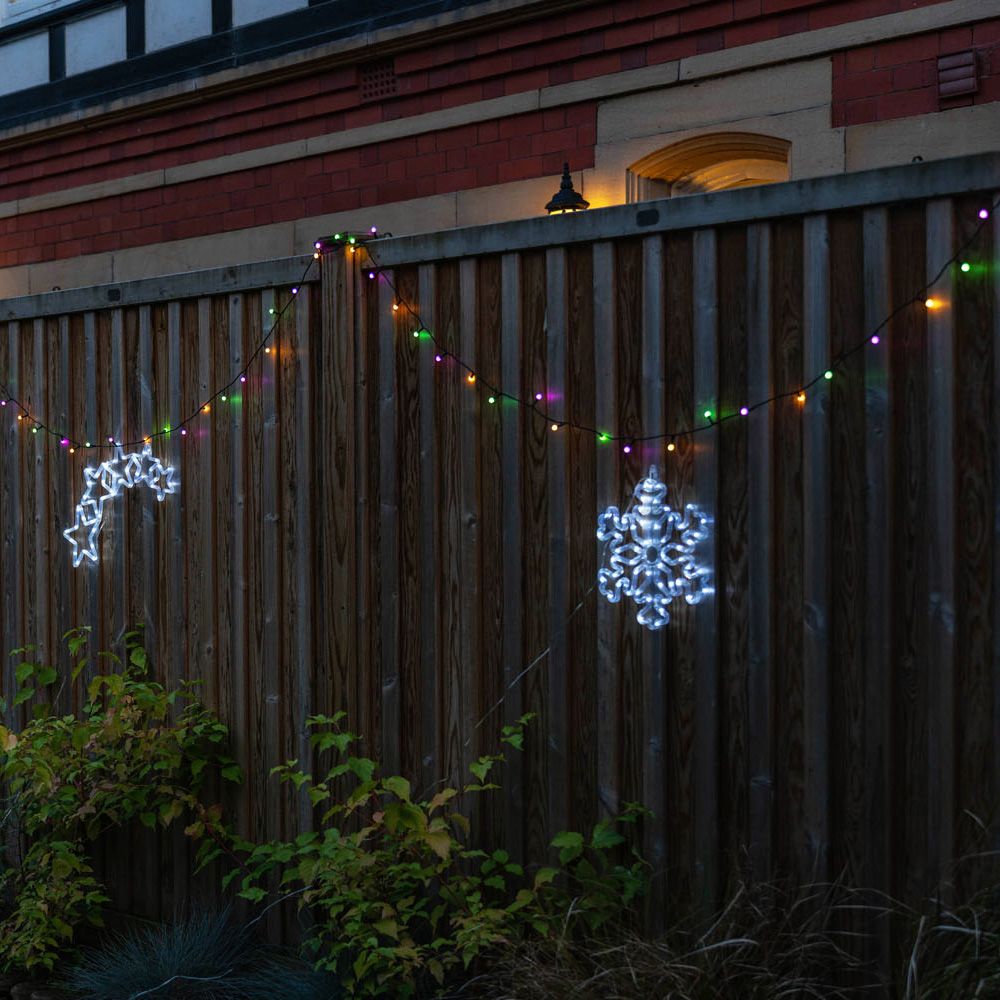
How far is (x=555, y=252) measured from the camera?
4.34 meters

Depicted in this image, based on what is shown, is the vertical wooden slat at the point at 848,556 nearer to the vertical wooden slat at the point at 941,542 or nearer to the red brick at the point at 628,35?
the vertical wooden slat at the point at 941,542

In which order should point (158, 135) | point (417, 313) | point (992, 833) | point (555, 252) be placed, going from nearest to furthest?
point (992, 833)
point (555, 252)
point (417, 313)
point (158, 135)

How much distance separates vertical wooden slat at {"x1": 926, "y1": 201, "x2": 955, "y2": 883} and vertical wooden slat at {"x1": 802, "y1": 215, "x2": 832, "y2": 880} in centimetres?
27

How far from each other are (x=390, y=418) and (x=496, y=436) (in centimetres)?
43

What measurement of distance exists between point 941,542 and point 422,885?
1.97 metres

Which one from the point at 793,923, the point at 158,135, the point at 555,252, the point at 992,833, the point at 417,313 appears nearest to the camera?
the point at 992,833

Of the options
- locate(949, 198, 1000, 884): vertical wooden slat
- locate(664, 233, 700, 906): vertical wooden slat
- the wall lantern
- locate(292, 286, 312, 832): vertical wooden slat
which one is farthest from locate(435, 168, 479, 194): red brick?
locate(949, 198, 1000, 884): vertical wooden slat

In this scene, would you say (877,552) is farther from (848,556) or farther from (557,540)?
(557,540)

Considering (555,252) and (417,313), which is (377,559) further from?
(555,252)

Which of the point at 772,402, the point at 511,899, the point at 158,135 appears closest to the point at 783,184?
the point at 772,402

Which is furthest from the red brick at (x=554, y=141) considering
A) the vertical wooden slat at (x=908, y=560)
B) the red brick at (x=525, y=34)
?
the vertical wooden slat at (x=908, y=560)

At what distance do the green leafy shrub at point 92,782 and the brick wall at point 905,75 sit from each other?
4.74 metres

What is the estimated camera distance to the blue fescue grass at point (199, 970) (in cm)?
452

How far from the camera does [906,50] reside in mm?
7359
